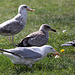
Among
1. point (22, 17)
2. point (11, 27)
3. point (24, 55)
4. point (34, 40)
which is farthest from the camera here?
point (22, 17)

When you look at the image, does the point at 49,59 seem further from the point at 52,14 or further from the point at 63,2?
the point at 63,2

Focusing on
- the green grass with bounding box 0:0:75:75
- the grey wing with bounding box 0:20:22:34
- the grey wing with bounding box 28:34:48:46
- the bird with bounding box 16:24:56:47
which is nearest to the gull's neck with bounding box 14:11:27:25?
the grey wing with bounding box 0:20:22:34

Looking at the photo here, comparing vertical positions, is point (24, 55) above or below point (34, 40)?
above

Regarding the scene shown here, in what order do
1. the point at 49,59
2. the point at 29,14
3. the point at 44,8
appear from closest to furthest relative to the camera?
the point at 49,59 < the point at 29,14 < the point at 44,8

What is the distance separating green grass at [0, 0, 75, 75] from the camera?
569 cm

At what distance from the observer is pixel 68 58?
6766mm

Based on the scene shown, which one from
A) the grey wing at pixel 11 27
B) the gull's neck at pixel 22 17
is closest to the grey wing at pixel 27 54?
the grey wing at pixel 11 27

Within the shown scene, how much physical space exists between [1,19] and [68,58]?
5818 mm

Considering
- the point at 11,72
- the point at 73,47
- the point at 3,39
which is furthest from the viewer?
the point at 3,39

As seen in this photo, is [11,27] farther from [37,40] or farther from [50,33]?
[50,33]

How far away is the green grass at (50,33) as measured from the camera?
18.7ft

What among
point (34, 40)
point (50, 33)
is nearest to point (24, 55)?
point (34, 40)

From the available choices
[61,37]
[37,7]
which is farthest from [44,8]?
[61,37]

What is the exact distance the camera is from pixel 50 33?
963cm
